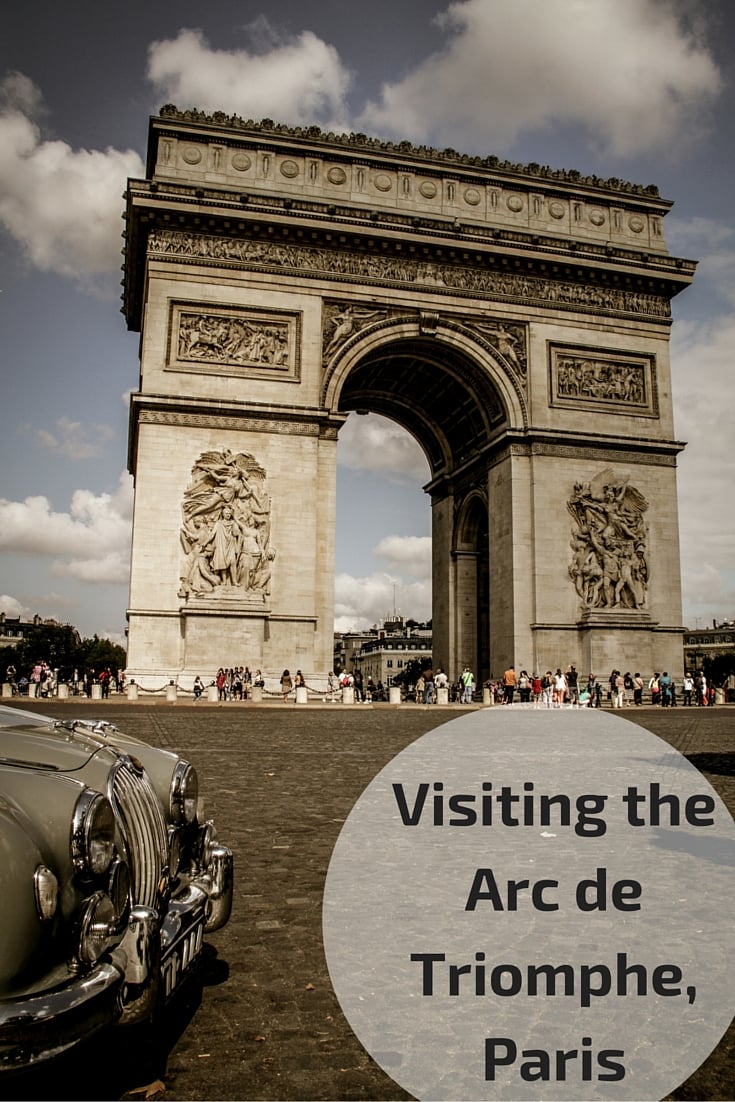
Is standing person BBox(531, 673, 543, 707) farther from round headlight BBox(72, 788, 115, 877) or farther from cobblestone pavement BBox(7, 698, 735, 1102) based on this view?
round headlight BBox(72, 788, 115, 877)

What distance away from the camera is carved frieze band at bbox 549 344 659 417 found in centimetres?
3120

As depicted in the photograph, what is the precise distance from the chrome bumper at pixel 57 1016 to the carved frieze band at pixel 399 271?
2775 centimetres

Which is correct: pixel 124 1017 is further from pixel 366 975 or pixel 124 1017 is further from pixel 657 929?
→ pixel 657 929

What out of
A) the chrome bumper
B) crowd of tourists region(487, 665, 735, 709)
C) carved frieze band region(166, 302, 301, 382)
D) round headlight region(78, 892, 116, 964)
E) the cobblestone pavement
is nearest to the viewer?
the chrome bumper

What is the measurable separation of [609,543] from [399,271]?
10589 mm

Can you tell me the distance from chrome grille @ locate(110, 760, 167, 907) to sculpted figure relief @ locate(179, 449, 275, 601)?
922 inches

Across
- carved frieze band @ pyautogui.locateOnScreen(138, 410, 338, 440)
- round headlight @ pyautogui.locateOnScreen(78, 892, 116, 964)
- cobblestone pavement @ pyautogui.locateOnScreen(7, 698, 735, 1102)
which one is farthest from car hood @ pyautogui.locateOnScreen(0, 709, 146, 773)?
carved frieze band @ pyautogui.locateOnScreen(138, 410, 338, 440)

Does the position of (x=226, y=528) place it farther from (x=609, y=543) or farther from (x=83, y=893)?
(x=83, y=893)

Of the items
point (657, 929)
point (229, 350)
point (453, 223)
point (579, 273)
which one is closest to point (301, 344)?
point (229, 350)

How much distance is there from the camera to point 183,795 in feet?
11.4

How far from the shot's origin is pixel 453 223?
98.2 ft

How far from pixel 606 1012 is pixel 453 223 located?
29178mm

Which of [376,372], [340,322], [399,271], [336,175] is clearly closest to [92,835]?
[340,322]

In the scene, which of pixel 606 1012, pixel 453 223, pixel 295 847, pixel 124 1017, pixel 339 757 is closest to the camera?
pixel 124 1017
